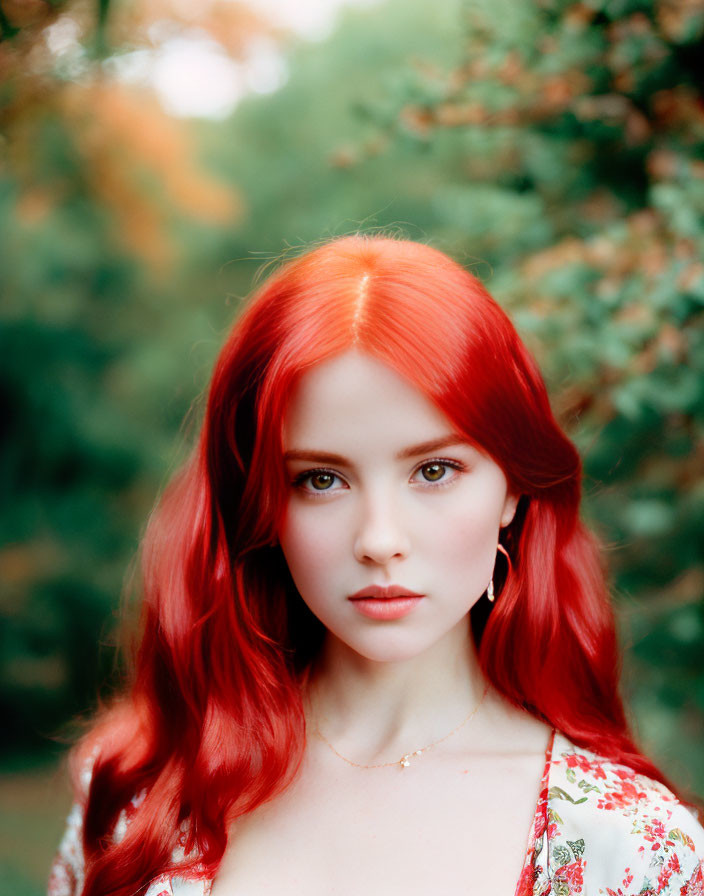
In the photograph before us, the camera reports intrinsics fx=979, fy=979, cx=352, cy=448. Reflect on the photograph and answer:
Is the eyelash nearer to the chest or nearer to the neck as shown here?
the neck

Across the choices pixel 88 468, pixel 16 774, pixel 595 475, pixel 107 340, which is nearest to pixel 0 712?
pixel 16 774

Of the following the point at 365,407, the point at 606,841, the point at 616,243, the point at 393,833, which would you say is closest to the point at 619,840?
the point at 606,841

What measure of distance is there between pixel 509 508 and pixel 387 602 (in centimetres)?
25

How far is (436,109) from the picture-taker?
6.63 feet

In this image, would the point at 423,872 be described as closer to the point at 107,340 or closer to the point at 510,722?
the point at 510,722

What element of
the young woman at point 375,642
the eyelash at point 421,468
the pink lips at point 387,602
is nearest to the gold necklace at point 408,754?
the young woman at point 375,642

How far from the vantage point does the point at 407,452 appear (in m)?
1.21

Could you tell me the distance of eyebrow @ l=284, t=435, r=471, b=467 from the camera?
121cm

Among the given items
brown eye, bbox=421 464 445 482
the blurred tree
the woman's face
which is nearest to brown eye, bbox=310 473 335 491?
the woman's face

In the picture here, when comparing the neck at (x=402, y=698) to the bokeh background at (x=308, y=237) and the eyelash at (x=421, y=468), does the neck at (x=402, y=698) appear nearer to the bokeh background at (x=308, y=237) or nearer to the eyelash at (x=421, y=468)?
the eyelash at (x=421, y=468)

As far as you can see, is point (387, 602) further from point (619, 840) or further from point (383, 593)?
point (619, 840)

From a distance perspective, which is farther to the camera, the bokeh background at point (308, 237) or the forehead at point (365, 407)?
the bokeh background at point (308, 237)

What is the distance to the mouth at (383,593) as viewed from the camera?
1.22 m

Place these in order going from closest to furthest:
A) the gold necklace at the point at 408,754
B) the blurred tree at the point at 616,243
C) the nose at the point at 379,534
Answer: the nose at the point at 379,534 → the gold necklace at the point at 408,754 → the blurred tree at the point at 616,243
